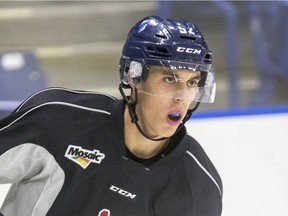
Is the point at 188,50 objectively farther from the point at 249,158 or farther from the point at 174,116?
the point at 249,158

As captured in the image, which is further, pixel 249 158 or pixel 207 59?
pixel 249 158

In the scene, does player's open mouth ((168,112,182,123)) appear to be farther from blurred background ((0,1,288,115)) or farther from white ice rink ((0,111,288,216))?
blurred background ((0,1,288,115))

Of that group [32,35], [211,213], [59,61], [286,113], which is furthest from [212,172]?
[32,35]

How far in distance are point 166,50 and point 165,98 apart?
0.09 metres

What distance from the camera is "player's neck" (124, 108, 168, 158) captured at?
4.02ft

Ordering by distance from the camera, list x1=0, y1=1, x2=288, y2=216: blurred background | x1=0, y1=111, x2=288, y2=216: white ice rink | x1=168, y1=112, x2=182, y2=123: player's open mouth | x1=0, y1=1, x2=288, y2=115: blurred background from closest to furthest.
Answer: x1=168, y1=112, x2=182, y2=123: player's open mouth → x1=0, y1=111, x2=288, y2=216: white ice rink → x1=0, y1=1, x2=288, y2=216: blurred background → x1=0, y1=1, x2=288, y2=115: blurred background

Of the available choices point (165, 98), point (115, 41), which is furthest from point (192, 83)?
point (115, 41)

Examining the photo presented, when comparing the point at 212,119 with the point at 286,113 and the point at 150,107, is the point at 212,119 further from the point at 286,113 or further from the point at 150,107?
the point at 150,107

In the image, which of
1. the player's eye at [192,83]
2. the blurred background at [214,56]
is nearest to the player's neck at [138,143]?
the player's eye at [192,83]

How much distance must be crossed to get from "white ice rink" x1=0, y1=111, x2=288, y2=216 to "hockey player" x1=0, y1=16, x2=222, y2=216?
68cm

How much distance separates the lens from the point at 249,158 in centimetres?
211

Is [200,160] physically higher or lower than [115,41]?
higher

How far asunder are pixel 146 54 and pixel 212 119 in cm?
115

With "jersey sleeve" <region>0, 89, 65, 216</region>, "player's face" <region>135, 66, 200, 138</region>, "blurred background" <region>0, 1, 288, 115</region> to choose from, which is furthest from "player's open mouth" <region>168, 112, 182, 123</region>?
"blurred background" <region>0, 1, 288, 115</region>
